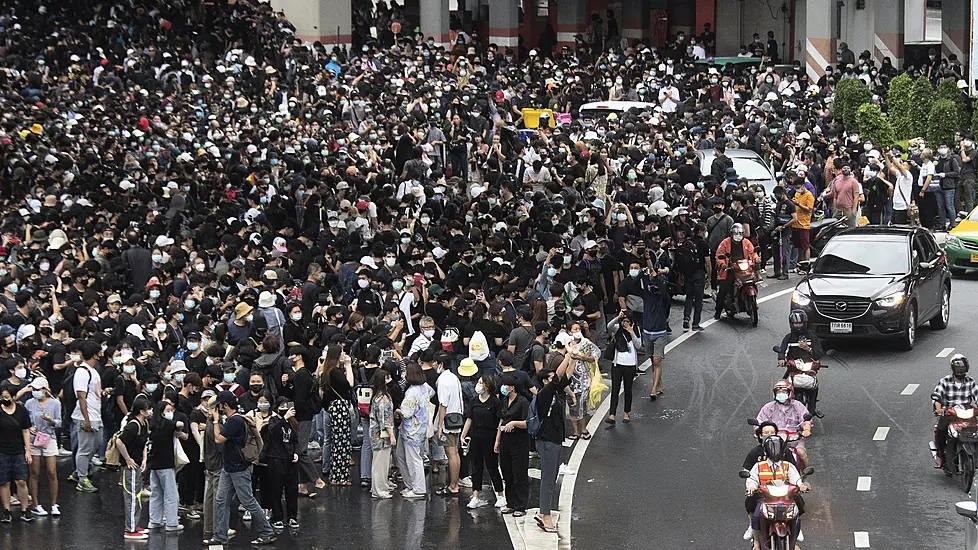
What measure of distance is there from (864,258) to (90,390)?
1130cm

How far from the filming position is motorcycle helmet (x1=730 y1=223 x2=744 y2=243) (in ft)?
75.3

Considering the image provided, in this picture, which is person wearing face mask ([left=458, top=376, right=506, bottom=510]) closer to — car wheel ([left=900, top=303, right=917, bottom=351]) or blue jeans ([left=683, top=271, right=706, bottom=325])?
blue jeans ([left=683, top=271, right=706, bottom=325])

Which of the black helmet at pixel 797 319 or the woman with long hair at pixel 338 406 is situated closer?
the woman with long hair at pixel 338 406

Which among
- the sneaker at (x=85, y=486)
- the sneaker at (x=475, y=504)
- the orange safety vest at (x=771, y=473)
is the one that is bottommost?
the sneaker at (x=475, y=504)

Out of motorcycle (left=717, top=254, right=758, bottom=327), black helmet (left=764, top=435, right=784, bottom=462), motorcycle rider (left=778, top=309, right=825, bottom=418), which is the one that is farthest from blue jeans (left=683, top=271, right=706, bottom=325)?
black helmet (left=764, top=435, right=784, bottom=462)

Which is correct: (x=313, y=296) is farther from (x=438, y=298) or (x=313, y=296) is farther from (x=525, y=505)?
(x=525, y=505)

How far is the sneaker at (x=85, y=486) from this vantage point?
55.1 ft

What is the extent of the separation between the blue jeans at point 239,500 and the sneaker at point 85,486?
2.40m

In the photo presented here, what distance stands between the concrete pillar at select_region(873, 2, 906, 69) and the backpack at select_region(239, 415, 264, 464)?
1296 inches

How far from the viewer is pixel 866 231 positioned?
22.7 metres

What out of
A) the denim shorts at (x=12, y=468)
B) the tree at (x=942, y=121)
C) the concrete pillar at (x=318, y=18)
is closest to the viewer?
the denim shorts at (x=12, y=468)

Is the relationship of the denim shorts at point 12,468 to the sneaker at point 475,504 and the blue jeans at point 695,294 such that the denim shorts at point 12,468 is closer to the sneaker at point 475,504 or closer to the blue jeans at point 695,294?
the sneaker at point 475,504

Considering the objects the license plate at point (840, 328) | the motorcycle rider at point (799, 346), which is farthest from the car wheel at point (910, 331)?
the motorcycle rider at point (799, 346)

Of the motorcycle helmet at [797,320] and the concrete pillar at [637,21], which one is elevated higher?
the concrete pillar at [637,21]
